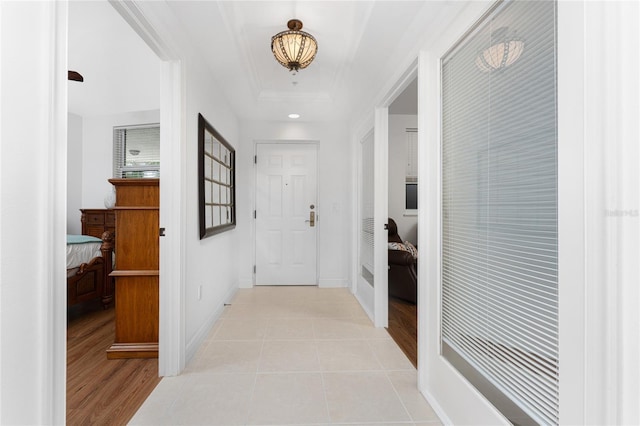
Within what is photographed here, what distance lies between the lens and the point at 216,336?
271cm

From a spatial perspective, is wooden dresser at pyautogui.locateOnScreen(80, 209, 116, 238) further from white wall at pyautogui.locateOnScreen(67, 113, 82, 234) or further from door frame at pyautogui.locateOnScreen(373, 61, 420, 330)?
door frame at pyautogui.locateOnScreen(373, 61, 420, 330)

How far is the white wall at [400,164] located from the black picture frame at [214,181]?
242cm

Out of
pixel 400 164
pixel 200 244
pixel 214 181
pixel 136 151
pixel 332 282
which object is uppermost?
pixel 136 151

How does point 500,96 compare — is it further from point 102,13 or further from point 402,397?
point 102,13

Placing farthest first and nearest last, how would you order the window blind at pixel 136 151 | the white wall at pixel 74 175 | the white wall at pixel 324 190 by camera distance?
1. the window blind at pixel 136 151
2. the white wall at pixel 74 175
3. the white wall at pixel 324 190

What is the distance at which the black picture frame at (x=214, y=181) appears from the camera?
2547 mm

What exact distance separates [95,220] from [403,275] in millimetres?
4375

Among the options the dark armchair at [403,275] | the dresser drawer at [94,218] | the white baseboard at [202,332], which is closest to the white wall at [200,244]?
the white baseboard at [202,332]

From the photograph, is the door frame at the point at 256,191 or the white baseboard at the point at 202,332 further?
the door frame at the point at 256,191

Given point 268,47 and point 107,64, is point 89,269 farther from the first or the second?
point 268,47

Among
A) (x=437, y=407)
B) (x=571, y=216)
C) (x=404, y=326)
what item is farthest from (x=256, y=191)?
(x=571, y=216)

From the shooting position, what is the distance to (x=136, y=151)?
495cm

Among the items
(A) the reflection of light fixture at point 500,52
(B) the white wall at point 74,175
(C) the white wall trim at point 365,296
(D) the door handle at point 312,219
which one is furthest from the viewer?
(B) the white wall at point 74,175

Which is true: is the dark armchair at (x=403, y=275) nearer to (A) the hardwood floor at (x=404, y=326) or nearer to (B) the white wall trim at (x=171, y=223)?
(A) the hardwood floor at (x=404, y=326)
